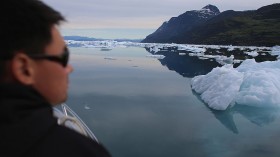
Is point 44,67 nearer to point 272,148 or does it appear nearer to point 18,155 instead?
point 18,155

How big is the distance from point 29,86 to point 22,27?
153 millimetres

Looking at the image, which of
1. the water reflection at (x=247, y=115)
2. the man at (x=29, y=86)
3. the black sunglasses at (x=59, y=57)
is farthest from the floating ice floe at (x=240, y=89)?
the man at (x=29, y=86)

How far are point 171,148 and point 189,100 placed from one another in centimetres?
849

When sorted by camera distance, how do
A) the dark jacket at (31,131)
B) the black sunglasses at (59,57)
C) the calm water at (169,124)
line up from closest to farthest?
the dark jacket at (31,131), the black sunglasses at (59,57), the calm water at (169,124)

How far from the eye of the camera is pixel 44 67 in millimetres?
963

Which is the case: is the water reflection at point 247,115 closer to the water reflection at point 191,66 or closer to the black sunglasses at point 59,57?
the black sunglasses at point 59,57

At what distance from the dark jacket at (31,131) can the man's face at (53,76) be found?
0.21 feet

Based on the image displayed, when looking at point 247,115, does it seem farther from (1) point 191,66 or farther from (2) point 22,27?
(1) point 191,66

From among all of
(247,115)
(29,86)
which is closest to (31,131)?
(29,86)

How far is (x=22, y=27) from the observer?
0.88 metres

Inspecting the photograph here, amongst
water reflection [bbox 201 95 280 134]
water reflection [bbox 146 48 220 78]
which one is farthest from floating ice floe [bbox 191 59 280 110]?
water reflection [bbox 146 48 220 78]

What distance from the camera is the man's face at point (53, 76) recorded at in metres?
0.95

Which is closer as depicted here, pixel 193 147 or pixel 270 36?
pixel 193 147

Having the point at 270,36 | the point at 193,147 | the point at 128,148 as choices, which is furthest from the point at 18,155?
the point at 270,36
